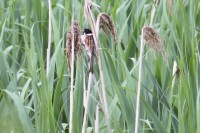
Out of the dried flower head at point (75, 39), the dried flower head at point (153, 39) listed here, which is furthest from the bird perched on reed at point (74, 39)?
the dried flower head at point (153, 39)

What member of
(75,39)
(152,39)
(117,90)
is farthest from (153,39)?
(117,90)

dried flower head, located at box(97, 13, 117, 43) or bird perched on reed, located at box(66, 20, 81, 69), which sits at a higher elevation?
dried flower head, located at box(97, 13, 117, 43)

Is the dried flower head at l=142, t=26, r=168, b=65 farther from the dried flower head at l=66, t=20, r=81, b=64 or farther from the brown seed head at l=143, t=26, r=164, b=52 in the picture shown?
the dried flower head at l=66, t=20, r=81, b=64

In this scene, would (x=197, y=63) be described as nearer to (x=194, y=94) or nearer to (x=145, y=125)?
(x=194, y=94)

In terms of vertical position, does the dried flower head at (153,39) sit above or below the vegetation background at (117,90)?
above

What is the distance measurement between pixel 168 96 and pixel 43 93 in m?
0.44

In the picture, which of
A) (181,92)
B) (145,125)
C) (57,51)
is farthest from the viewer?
(57,51)

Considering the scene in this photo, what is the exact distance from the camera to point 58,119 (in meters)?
1.60

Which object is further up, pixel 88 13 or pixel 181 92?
pixel 88 13

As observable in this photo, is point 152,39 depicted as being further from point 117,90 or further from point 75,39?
point 117,90

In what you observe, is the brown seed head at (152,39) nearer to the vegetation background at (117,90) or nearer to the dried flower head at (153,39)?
the dried flower head at (153,39)

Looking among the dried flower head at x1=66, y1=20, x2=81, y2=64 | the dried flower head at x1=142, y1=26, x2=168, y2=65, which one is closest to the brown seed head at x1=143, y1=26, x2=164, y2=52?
the dried flower head at x1=142, y1=26, x2=168, y2=65

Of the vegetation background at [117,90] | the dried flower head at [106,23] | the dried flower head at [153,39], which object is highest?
the dried flower head at [106,23]

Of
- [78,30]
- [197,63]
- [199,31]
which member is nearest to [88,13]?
[78,30]
